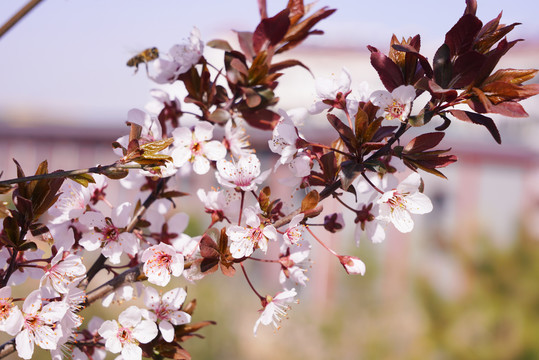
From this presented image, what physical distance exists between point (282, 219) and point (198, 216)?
5930 millimetres

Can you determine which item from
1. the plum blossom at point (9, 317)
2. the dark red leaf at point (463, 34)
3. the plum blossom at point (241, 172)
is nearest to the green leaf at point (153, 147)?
the plum blossom at point (241, 172)

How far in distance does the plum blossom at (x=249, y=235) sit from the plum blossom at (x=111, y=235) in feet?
0.47

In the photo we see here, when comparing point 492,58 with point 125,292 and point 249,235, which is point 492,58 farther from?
point 125,292

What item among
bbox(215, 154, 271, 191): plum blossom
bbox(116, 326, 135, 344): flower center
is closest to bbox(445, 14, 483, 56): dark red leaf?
bbox(215, 154, 271, 191): plum blossom

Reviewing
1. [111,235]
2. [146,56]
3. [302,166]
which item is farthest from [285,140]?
[146,56]

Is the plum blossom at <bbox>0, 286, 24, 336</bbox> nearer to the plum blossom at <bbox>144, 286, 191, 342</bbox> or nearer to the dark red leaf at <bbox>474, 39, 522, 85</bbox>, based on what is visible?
the plum blossom at <bbox>144, 286, 191, 342</bbox>

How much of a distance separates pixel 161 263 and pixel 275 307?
0.51 feet

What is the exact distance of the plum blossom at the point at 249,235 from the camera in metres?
0.57

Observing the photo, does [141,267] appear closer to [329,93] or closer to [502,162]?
[329,93]

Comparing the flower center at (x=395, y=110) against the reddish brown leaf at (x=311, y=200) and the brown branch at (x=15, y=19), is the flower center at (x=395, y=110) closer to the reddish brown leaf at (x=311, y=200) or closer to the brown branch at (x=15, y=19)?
the reddish brown leaf at (x=311, y=200)

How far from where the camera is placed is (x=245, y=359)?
495 cm

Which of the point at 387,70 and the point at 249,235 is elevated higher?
the point at 387,70

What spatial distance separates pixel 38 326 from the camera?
55cm

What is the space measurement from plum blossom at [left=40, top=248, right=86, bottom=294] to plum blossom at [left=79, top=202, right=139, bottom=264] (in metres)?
0.05
